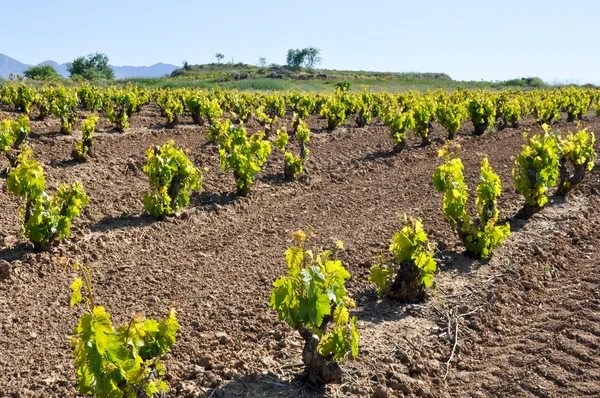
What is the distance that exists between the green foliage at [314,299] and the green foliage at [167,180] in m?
4.08

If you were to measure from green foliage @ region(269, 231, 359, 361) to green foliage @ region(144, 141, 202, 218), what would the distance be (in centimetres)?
408

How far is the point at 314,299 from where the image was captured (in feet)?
11.3

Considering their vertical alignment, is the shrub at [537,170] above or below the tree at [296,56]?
below

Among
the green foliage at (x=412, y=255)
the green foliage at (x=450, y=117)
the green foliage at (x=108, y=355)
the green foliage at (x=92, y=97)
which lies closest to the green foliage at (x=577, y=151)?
the green foliage at (x=412, y=255)

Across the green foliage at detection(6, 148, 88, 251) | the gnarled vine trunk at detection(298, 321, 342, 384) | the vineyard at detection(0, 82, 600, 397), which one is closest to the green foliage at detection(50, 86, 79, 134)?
the vineyard at detection(0, 82, 600, 397)

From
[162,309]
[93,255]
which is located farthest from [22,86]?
[162,309]

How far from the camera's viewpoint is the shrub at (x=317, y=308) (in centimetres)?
345

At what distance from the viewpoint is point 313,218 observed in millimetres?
7766

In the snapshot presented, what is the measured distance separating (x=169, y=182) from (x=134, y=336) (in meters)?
4.50

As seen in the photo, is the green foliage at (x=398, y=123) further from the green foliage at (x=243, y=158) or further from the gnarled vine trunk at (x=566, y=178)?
the gnarled vine trunk at (x=566, y=178)

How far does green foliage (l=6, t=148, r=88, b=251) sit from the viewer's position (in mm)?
5969

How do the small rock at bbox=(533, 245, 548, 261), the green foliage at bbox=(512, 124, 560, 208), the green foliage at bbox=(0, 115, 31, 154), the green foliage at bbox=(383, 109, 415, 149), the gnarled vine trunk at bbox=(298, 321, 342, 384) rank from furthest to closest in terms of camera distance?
the green foliage at bbox=(383, 109, 415, 149) → the green foliage at bbox=(0, 115, 31, 154) → the green foliage at bbox=(512, 124, 560, 208) → the small rock at bbox=(533, 245, 548, 261) → the gnarled vine trunk at bbox=(298, 321, 342, 384)

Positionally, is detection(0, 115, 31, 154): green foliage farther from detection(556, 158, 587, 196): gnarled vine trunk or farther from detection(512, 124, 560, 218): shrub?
detection(556, 158, 587, 196): gnarled vine trunk

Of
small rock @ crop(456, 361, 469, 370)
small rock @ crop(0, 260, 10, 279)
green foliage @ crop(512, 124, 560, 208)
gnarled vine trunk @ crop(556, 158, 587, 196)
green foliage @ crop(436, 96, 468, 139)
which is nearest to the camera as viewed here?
small rock @ crop(456, 361, 469, 370)
